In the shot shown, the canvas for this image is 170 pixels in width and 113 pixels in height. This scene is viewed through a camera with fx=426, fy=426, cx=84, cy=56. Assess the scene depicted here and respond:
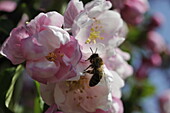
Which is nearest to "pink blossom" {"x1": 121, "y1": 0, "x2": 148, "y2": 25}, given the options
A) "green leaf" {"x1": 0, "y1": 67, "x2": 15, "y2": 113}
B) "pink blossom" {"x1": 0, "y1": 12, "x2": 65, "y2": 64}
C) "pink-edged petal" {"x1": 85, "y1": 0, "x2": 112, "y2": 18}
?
"pink-edged petal" {"x1": 85, "y1": 0, "x2": 112, "y2": 18}

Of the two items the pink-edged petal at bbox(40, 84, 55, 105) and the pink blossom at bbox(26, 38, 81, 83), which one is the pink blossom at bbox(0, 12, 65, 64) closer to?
the pink blossom at bbox(26, 38, 81, 83)

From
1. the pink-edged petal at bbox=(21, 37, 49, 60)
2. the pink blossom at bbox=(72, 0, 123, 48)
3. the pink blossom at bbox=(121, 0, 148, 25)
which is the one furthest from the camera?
the pink blossom at bbox=(121, 0, 148, 25)

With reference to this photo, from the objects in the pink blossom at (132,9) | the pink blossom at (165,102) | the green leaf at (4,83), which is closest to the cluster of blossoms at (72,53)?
the green leaf at (4,83)

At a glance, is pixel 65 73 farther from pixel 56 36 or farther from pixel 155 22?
pixel 155 22

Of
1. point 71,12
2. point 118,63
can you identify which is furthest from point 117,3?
point 71,12

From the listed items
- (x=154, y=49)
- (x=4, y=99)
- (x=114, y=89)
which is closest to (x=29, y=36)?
(x=4, y=99)
